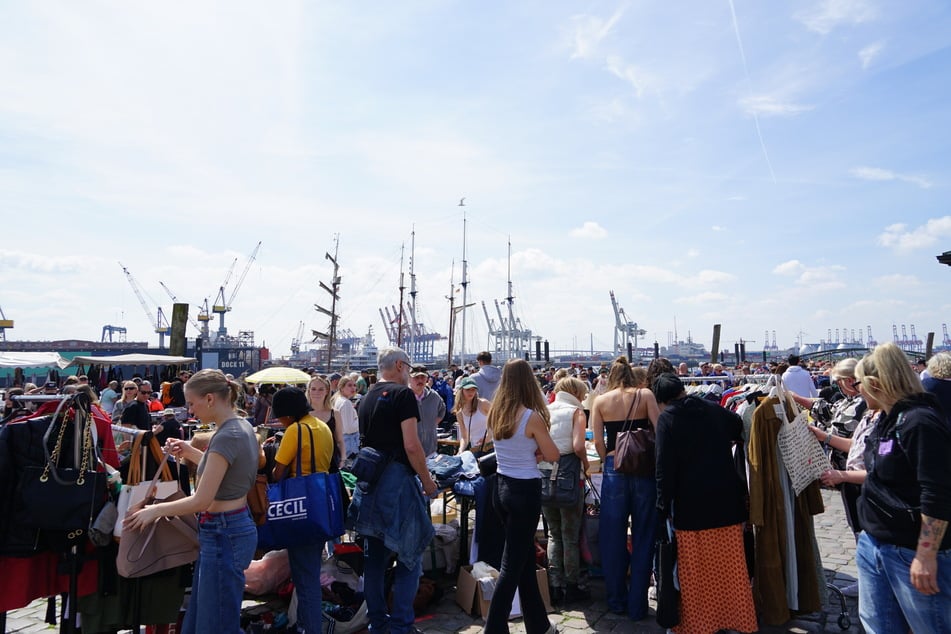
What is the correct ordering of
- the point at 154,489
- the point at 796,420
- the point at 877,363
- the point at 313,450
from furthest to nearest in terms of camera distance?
1. the point at 796,420
2. the point at 313,450
3. the point at 154,489
4. the point at 877,363

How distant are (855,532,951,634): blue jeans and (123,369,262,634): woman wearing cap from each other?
9.43 ft

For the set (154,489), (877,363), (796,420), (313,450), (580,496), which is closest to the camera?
(877,363)

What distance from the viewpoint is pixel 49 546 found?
3.05m

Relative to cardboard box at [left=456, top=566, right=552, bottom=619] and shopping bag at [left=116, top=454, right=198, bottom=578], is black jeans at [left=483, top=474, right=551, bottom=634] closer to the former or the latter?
cardboard box at [left=456, top=566, right=552, bottom=619]

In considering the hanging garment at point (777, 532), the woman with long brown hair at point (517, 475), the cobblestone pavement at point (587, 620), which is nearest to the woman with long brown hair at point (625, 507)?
the cobblestone pavement at point (587, 620)

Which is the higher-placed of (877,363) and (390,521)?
(877,363)

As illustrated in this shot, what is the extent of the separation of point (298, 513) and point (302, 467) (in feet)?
0.84

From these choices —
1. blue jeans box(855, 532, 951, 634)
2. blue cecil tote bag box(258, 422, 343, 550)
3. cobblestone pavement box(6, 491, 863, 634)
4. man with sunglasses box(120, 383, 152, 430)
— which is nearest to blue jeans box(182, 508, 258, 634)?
blue cecil tote bag box(258, 422, 343, 550)

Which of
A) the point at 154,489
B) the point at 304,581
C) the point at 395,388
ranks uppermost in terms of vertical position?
the point at 395,388

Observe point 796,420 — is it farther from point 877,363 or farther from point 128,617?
point 128,617

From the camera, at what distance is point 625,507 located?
161 inches

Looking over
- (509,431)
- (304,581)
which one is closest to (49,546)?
(304,581)

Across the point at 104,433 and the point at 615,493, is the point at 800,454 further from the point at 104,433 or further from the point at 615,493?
the point at 104,433

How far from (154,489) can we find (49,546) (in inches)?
26.9
